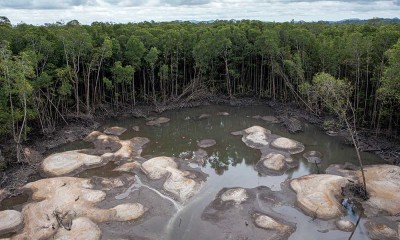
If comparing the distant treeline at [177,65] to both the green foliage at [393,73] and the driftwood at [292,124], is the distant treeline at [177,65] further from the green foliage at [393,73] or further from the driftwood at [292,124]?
the driftwood at [292,124]

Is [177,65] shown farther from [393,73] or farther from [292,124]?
[393,73]

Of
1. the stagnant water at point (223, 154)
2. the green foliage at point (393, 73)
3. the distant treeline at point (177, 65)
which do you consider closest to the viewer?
the stagnant water at point (223, 154)

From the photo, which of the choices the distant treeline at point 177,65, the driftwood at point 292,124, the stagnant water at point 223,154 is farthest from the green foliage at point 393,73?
the driftwood at point 292,124

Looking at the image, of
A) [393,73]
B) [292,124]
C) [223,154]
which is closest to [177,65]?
[292,124]

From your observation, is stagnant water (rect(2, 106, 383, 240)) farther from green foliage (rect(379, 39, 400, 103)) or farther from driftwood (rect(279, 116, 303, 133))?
green foliage (rect(379, 39, 400, 103))

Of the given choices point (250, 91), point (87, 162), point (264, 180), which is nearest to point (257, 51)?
point (250, 91)

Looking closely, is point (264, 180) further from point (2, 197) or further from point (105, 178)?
point (2, 197)
